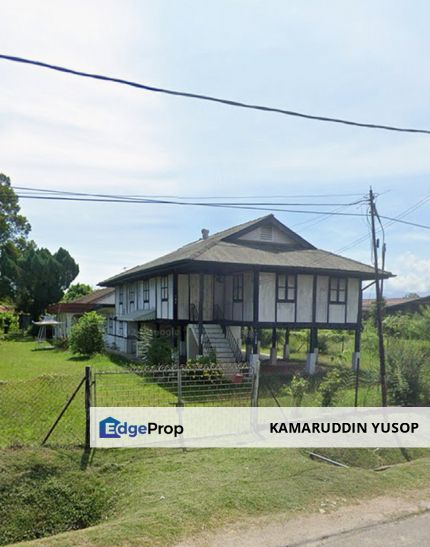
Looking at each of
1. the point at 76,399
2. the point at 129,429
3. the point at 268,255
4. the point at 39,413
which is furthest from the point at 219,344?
the point at 129,429

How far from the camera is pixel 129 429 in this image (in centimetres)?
742

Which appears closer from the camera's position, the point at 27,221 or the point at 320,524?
the point at 320,524

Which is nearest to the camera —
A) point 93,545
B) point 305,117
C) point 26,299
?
point 93,545

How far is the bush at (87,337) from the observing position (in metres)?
20.5

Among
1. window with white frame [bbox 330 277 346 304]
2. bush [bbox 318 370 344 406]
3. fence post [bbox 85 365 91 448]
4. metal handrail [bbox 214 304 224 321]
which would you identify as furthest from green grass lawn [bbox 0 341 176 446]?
window with white frame [bbox 330 277 346 304]

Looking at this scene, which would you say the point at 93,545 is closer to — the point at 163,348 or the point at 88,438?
the point at 88,438

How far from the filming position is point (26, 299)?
1598 inches

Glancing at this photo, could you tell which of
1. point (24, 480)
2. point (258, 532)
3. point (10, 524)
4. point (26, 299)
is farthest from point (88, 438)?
point (26, 299)

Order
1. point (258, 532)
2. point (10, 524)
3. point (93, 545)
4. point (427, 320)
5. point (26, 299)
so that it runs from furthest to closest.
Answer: point (26, 299)
point (427, 320)
point (10, 524)
point (258, 532)
point (93, 545)

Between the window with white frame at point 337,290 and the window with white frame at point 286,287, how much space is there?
1.94 m

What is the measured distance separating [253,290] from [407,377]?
254 inches

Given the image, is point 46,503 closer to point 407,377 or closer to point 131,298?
point 407,377

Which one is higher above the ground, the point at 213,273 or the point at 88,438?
the point at 213,273

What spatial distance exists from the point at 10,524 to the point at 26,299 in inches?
1532
